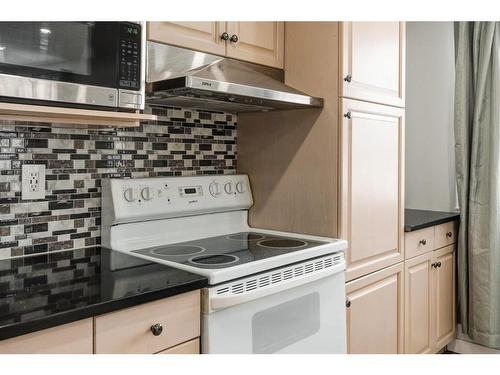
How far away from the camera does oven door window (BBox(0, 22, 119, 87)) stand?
46.8 inches

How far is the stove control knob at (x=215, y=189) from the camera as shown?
2061 mm

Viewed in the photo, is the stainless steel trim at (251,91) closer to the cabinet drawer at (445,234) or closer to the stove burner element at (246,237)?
the stove burner element at (246,237)

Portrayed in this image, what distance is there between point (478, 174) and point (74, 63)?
7.28 ft


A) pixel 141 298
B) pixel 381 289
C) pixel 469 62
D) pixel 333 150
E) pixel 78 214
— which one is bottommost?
pixel 381 289

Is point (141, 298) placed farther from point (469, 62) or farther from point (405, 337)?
point (469, 62)

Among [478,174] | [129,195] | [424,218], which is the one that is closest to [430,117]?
[478,174]

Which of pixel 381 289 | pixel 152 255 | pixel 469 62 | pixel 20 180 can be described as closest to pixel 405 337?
pixel 381 289

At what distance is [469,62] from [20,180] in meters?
2.37

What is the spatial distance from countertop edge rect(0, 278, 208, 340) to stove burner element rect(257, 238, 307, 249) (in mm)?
525

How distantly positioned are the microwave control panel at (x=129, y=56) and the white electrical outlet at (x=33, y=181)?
441 mm

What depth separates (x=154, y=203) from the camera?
1836mm
